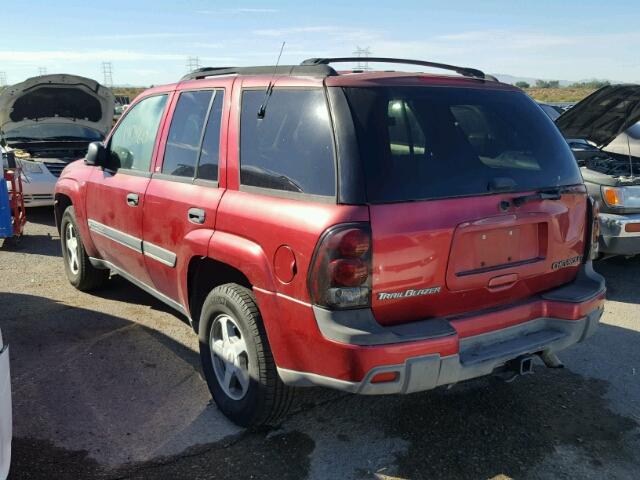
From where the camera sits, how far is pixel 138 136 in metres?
4.52

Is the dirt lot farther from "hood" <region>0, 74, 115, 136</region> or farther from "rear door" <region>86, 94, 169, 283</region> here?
"hood" <region>0, 74, 115, 136</region>

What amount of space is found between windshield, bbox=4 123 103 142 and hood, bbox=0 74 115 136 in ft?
0.21

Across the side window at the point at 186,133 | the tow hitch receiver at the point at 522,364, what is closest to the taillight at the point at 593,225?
the tow hitch receiver at the point at 522,364

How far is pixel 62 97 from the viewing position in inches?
389

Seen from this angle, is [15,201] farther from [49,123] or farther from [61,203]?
[49,123]

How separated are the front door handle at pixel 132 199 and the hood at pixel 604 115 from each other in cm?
500

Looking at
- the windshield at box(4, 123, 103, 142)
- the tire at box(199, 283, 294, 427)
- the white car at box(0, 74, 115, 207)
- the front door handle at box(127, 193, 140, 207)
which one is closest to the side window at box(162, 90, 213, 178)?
the front door handle at box(127, 193, 140, 207)

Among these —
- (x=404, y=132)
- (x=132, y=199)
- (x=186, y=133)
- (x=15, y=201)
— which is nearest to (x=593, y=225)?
(x=404, y=132)

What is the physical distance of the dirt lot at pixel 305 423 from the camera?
3006mm

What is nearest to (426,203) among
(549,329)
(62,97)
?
(549,329)

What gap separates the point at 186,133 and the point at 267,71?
767 millimetres

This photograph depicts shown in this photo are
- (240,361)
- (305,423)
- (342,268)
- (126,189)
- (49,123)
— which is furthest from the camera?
(49,123)

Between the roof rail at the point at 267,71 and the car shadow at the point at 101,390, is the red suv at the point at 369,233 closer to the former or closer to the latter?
the roof rail at the point at 267,71

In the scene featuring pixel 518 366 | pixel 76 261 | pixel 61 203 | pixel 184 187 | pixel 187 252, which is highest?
pixel 184 187
